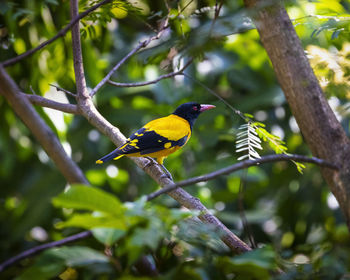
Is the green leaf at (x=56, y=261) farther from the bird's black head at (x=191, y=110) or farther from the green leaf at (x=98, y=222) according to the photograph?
the bird's black head at (x=191, y=110)

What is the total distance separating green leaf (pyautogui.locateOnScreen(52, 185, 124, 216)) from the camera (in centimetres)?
114

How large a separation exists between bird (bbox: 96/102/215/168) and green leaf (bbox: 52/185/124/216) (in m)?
2.05

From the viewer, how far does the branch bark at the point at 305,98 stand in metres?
1.61

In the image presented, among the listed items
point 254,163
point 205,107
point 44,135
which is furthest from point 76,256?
point 205,107

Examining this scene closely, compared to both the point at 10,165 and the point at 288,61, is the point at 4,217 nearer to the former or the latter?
the point at 10,165

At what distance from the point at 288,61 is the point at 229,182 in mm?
3998

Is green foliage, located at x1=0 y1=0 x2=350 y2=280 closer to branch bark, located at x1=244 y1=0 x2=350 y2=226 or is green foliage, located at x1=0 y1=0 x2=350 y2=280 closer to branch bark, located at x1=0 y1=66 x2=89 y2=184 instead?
branch bark, located at x1=244 y1=0 x2=350 y2=226

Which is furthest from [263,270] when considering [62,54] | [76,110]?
[62,54]

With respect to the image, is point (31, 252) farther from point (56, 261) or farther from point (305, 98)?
point (305, 98)

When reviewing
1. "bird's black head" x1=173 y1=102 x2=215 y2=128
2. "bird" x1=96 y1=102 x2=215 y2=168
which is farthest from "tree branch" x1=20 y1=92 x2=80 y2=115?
"bird's black head" x1=173 y1=102 x2=215 y2=128

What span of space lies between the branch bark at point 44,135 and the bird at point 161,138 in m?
1.82

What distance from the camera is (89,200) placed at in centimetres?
115

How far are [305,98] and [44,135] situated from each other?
1056 mm

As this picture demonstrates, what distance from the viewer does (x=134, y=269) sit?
148 centimetres
